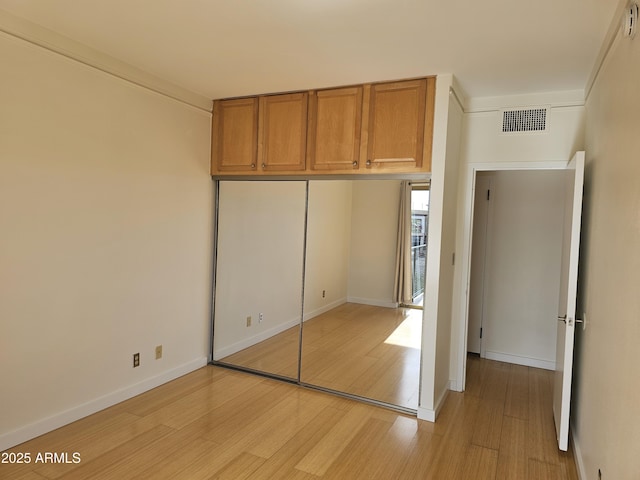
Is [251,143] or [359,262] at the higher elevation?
[251,143]

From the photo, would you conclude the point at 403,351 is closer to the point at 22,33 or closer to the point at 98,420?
the point at 98,420

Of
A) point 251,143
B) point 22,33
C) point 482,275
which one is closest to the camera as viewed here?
point 22,33

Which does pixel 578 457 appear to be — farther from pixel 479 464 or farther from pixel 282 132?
pixel 282 132

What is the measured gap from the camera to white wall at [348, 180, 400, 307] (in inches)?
137

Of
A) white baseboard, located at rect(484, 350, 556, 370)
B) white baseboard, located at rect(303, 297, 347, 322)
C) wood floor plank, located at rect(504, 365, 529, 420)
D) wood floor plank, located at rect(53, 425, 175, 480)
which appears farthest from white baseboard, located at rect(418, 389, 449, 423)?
wood floor plank, located at rect(53, 425, 175, 480)

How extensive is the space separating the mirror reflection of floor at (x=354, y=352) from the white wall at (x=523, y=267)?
58.0 inches

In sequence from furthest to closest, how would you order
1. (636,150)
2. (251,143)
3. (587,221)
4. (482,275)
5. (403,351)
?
(482,275), (251,143), (403,351), (587,221), (636,150)

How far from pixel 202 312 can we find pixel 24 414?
1.64m

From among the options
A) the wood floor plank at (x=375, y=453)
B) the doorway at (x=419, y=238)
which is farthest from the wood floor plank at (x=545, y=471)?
the doorway at (x=419, y=238)

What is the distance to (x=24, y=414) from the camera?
258cm

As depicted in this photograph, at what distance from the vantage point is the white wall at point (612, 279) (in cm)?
154

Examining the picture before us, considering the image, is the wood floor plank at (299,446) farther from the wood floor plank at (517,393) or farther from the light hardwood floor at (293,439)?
the wood floor plank at (517,393)

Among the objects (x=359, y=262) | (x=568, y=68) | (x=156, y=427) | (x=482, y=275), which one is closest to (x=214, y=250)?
(x=359, y=262)

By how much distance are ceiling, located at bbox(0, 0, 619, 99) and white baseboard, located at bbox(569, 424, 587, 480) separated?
2399 mm
